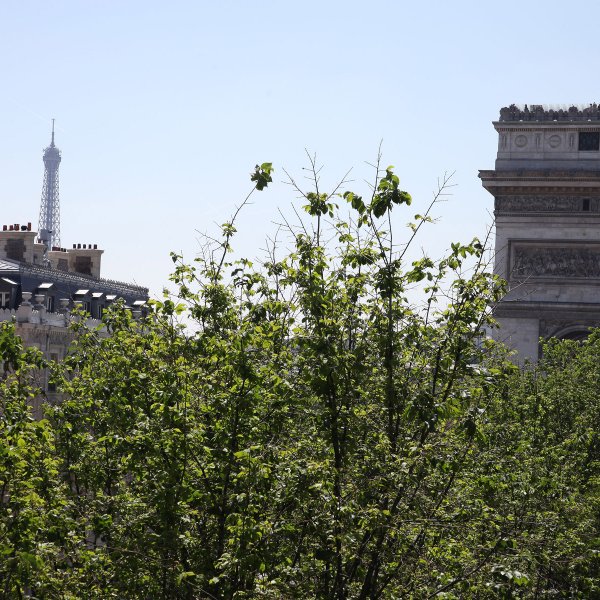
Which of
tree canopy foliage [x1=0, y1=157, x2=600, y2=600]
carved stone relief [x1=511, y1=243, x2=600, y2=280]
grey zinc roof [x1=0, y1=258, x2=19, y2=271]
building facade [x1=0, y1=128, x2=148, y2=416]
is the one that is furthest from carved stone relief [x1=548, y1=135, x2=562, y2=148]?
tree canopy foliage [x1=0, y1=157, x2=600, y2=600]

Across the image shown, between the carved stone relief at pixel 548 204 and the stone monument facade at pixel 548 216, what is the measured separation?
37 millimetres

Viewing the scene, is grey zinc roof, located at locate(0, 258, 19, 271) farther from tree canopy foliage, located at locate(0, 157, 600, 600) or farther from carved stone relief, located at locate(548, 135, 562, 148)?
tree canopy foliage, located at locate(0, 157, 600, 600)

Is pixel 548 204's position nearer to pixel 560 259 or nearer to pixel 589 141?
pixel 560 259

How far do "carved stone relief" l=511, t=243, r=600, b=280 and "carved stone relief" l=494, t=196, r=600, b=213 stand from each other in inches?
56.5

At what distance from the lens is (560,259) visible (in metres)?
56.5

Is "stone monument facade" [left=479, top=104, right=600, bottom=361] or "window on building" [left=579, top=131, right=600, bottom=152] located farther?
"window on building" [left=579, top=131, right=600, bottom=152]

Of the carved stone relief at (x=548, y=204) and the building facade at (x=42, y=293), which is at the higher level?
the carved stone relief at (x=548, y=204)

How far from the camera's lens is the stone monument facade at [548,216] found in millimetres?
55469

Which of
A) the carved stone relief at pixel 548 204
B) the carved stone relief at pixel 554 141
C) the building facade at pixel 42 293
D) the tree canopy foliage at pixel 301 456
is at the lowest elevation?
the tree canopy foliage at pixel 301 456

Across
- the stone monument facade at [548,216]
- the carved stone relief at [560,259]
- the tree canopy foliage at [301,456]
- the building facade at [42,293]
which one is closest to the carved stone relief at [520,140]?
the stone monument facade at [548,216]

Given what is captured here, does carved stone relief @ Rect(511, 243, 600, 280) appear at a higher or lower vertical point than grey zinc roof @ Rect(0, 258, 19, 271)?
higher

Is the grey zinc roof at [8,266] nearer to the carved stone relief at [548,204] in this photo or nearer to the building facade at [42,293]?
the building facade at [42,293]

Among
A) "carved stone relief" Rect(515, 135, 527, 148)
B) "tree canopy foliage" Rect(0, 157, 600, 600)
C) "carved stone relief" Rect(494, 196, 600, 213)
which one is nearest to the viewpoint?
"tree canopy foliage" Rect(0, 157, 600, 600)

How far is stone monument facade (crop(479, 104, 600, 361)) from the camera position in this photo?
5547 cm
